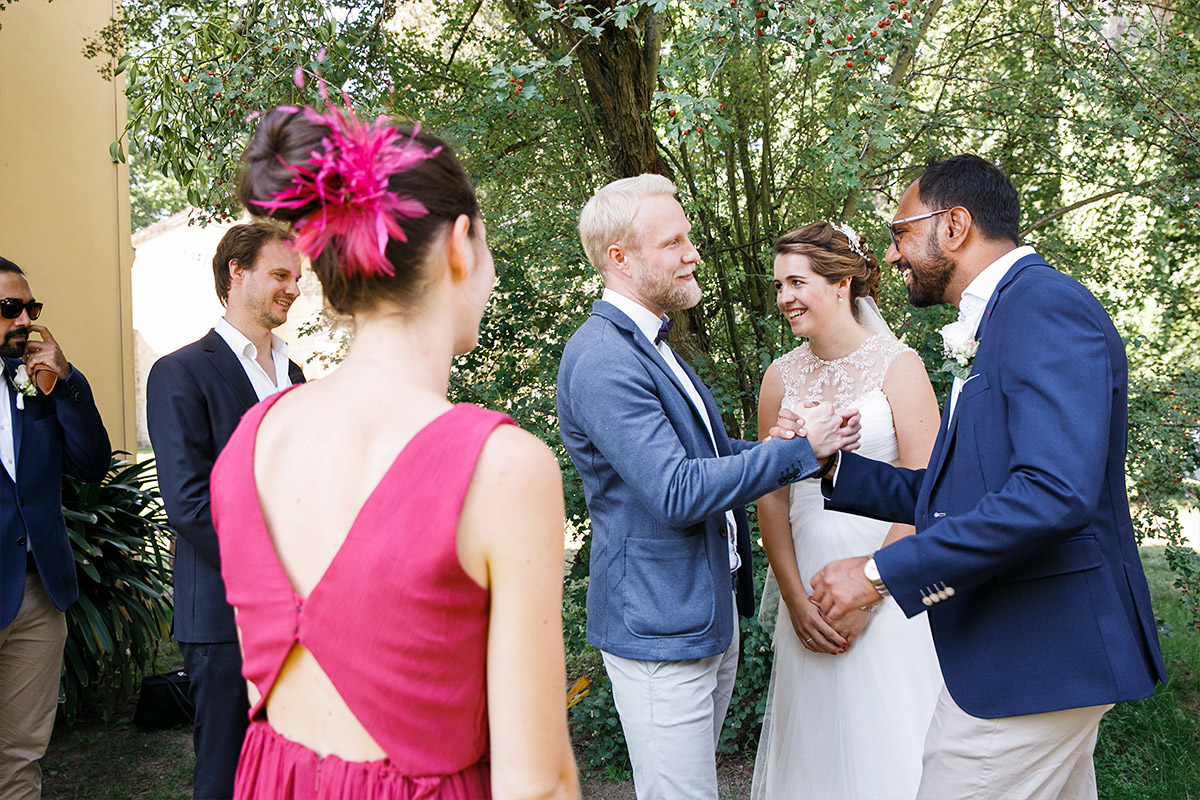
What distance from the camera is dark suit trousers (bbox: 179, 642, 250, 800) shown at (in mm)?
3041

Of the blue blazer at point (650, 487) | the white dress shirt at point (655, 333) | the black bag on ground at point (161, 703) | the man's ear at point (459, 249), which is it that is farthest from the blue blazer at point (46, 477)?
the man's ear at point (459, 249)

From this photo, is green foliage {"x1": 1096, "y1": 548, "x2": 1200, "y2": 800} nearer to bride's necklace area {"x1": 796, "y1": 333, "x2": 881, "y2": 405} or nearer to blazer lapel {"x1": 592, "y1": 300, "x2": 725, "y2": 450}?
bride's necklace area {"x1": 796, "y1": 333, "x2": 881, "y2": 405}

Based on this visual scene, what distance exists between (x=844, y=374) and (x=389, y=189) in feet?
8.18

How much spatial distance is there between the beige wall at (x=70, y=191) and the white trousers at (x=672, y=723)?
6.21 meters

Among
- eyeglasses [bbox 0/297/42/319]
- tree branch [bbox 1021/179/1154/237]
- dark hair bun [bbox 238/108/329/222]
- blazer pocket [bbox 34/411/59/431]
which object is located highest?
tree branch [bbox 1021/179/1154/237]

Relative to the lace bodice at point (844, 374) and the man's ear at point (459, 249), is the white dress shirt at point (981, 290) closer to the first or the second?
the lace bodice at point (844, 374)

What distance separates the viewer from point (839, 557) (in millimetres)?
3318

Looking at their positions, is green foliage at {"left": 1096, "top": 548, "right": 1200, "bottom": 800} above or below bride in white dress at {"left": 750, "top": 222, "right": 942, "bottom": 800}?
below

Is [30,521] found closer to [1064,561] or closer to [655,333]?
[655,333]

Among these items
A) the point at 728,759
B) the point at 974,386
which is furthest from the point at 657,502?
the point at 728,759

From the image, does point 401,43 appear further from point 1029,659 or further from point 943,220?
point 1029,659

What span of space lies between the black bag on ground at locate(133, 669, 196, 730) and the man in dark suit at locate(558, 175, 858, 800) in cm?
385

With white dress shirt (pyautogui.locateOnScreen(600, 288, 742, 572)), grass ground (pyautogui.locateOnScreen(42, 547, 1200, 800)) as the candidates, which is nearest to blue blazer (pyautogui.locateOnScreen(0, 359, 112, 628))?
grass ground (pyautogui.locateOnScreen(42, 547, 1200, 800))

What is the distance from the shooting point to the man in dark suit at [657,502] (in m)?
2.41
